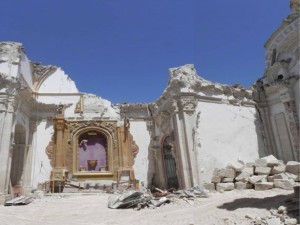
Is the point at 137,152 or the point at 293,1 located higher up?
the point at 293,1

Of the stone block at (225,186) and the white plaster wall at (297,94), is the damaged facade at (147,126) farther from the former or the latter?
the stone block at (225,186)

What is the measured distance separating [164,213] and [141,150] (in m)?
7.80

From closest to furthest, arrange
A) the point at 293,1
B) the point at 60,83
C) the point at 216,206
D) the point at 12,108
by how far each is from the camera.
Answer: the point at 293,1, the point at 216,206, the point at 12,108, the point at 60,83

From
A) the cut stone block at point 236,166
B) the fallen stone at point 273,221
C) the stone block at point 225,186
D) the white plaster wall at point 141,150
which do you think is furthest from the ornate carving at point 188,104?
the fallen stone at point 273,221

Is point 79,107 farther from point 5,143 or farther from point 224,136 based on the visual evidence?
point 224,136

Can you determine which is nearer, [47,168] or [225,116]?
[225,116]

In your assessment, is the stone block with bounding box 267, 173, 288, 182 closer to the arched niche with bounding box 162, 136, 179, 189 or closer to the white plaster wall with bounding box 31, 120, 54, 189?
the arched niche with bounding box 162, 136, 179, 189

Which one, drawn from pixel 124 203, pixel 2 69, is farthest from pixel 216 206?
pixel 2 69

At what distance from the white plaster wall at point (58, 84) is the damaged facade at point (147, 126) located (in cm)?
5

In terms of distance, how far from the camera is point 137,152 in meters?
14.3

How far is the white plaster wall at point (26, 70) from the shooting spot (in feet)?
42.8

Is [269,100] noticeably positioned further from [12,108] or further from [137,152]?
[12,108]

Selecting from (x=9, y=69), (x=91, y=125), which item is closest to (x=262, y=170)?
(x=91, y=125)

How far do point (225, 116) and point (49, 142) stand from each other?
332 inches
